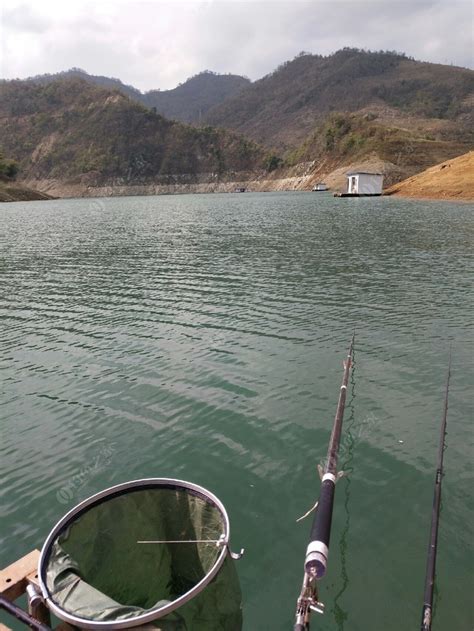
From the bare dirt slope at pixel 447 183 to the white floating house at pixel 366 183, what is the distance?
838cm

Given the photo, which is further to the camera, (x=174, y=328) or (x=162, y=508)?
(x=174, y=328)

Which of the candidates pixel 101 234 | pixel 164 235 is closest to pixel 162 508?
pixel 164 235

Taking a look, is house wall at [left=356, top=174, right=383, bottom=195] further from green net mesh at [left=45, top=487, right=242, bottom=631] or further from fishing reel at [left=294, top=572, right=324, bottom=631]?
fishing reel at [left=294, top=572, right=324, bottom=631]

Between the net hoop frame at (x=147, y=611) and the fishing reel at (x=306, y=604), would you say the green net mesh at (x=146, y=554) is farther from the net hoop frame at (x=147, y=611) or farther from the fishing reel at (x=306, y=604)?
the fishing reel at (x=306, y=604)

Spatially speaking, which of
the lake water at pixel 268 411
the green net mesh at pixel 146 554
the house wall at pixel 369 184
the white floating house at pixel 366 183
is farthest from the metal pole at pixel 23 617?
the house wall at pixel 369 184

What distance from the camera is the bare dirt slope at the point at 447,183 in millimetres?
84688

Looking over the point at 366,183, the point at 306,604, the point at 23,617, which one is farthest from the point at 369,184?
the point at 23,617

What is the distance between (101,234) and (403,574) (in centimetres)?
5285

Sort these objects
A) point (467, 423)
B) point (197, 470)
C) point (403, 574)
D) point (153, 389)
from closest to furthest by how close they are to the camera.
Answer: point (403, 574) → point (197, 470) → point (467, 423) → point (153, 389)

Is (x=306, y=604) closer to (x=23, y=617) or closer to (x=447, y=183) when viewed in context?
(x=23, y=617)

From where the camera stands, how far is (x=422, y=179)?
349ft

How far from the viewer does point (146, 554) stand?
610 cm

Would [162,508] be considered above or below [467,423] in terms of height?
above

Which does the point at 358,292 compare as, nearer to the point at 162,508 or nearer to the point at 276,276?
the point at 276,276
